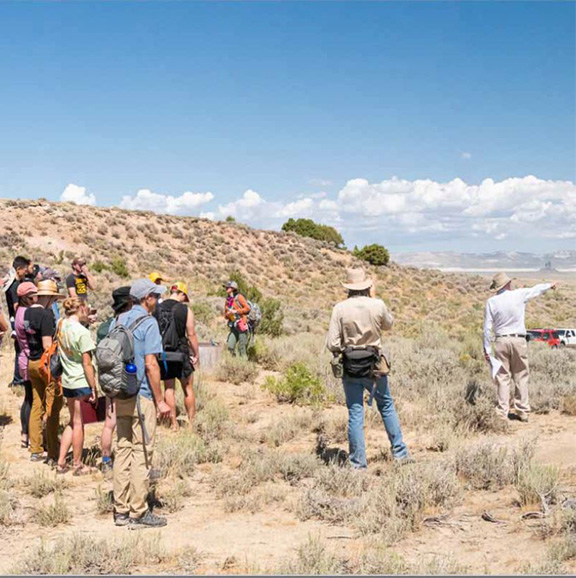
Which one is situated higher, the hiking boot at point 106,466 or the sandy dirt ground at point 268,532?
the hiking boot at point 106,466

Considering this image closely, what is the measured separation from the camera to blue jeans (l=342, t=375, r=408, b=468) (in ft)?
20.2

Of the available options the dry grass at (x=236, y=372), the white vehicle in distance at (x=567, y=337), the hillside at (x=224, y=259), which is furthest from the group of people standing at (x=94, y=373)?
the hillside at (x=224, y=259)

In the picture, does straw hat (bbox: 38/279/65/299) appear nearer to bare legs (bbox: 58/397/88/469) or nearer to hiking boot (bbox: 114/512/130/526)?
bare legs (bbox: 58/397/88/469)

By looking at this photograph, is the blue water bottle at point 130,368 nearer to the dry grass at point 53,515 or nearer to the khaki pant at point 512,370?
the dry grass at point 53,515

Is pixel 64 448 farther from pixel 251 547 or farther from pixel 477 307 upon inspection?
pixel 477 307

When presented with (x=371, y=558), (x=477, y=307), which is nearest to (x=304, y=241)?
(x=477, y=307)

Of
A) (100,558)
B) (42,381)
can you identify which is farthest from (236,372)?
(100,558)

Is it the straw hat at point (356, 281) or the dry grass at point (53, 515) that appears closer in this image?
the dry grass at point (53, 515)

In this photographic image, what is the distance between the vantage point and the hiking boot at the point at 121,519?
524cm

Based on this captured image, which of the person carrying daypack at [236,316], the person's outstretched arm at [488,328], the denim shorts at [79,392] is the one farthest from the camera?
the person carrying daypack at [236,316]

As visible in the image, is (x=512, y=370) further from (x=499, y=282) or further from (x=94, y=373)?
(x=94, y=373)

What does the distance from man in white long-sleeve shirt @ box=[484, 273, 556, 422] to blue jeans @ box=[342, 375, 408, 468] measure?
2.37m

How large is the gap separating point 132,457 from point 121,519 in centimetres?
55

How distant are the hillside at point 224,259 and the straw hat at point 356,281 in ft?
68.9
